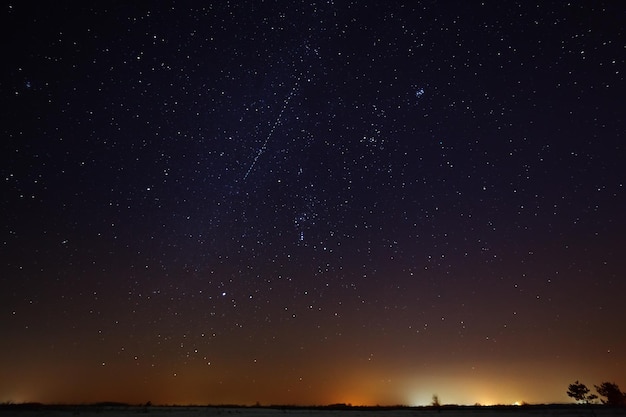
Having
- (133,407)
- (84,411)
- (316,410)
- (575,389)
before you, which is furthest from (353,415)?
(575,389)

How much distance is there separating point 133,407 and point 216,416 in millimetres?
3075

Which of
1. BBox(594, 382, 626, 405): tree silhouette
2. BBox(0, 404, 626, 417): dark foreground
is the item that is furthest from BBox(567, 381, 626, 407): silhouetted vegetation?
BBox(0, 404, 626, 417): dark foreground

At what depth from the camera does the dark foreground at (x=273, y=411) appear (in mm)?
12461

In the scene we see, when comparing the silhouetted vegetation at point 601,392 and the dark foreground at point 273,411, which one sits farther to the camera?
the silhouetted vegetation at point 601,392

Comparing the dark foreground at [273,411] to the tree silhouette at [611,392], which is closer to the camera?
the dark foreground at [273,411]

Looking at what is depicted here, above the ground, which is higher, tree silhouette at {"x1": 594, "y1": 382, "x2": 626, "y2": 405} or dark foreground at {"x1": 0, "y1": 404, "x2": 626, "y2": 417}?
tree silhouette at {"x1": 594, "y1": 382, "x2": 626, "y2": 405}

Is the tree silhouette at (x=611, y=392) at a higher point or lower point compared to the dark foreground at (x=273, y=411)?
higher

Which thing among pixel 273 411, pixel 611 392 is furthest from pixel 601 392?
pixel 273 411

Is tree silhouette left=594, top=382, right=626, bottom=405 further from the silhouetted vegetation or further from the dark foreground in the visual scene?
the dark foreground

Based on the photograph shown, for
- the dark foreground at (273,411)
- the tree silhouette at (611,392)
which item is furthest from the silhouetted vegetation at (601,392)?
the dark foreground at (273,411)

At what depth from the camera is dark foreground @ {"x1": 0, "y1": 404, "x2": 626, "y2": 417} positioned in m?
12.5

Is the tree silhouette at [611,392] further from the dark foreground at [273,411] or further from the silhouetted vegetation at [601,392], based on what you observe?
the dark foreground at [273,411]

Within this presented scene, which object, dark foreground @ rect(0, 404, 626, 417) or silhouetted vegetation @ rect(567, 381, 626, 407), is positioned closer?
dark foreground @ rect(0, 404, 626, 417)

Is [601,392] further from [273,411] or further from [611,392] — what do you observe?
[273,411]
